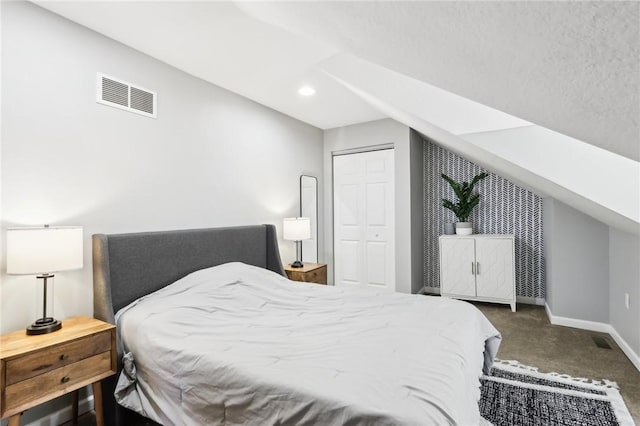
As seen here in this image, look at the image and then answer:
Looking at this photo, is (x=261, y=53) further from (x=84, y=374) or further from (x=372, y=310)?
(x=84, y=374)

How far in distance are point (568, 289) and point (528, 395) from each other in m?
1.80

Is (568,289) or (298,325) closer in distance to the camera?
(298,325)

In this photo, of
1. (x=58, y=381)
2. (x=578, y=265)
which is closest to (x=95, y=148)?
(x=58, y=381)

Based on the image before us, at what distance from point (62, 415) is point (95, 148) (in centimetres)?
169

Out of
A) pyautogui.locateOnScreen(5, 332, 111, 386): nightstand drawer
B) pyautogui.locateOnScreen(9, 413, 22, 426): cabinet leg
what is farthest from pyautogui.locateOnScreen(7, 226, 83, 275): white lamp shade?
pyautogui.locateOnScreen(9, 413, 22, 426): cabinet leg

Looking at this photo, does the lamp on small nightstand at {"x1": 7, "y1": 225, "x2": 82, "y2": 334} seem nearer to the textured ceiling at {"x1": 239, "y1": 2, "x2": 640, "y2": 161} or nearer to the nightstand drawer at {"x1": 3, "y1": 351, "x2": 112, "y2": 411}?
the nightstand drawer at {"x1": 3, "y1": 351, "x2": 112, "y2": 411}

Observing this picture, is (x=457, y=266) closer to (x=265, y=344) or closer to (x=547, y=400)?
(x=547, y=400)

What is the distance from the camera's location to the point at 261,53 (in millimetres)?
2537

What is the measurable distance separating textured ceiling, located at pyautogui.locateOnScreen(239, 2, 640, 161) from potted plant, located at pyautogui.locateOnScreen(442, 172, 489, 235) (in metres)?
3.62

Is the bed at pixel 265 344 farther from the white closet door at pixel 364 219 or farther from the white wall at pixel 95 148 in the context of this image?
the white closet door at pixel 364 219

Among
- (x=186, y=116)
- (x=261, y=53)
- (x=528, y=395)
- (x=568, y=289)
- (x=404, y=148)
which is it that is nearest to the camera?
(x=528, y=395)

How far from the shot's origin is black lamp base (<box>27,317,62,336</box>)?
69.7 inches

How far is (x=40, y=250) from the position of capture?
172cm

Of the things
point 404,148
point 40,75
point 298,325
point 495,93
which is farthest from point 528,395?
point 40,75
